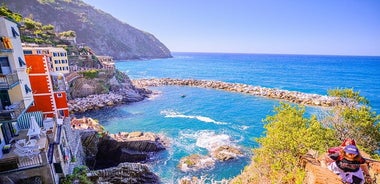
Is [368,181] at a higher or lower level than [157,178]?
higher

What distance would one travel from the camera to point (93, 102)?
48.5m

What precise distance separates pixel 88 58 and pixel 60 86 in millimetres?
51366

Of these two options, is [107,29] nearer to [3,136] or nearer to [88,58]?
[88,58]

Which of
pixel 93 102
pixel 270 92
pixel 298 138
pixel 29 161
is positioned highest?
pixel 298 138

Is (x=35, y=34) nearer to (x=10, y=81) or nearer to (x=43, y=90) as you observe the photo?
(x=43, y=90)

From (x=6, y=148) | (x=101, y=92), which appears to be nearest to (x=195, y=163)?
(x=6, y=148)

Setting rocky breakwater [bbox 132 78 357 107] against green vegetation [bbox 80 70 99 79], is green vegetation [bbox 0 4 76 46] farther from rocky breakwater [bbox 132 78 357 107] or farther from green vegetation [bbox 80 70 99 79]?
rocky breakwater [bbox 132 78 357 107]

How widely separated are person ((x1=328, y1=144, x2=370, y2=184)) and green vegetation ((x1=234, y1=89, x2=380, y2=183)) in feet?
9.72

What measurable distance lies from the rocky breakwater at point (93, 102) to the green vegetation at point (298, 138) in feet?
135

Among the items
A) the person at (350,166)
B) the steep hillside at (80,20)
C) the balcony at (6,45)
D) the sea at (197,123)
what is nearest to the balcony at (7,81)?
the balcony at (6,45)

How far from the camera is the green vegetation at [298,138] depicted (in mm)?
12867

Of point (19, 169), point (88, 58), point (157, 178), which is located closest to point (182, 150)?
point (157, 178)

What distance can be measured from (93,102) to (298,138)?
4655cm

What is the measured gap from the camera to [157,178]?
867 inches
